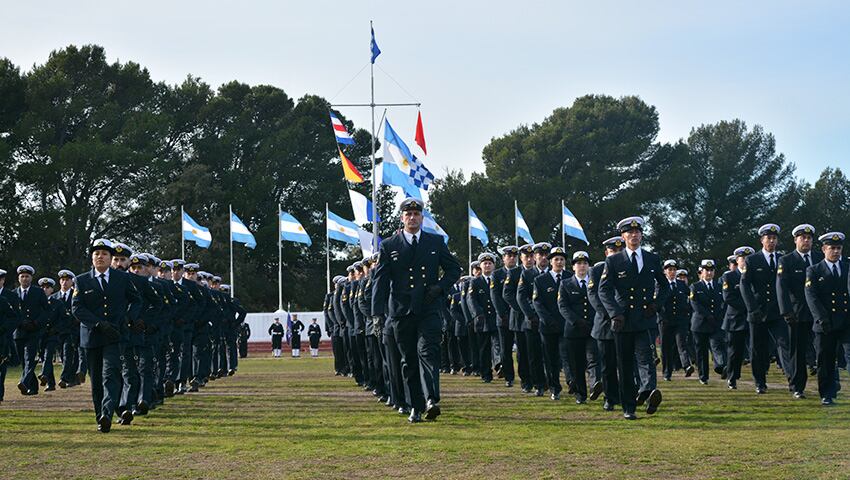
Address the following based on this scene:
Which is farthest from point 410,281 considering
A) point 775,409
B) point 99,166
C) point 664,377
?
point 99,166

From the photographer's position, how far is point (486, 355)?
2238cm

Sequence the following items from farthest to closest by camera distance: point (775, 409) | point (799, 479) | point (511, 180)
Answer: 1. point (511, 180)
2. point (775, 409)
3. point (799, 479)

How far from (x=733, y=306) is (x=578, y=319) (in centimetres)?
400

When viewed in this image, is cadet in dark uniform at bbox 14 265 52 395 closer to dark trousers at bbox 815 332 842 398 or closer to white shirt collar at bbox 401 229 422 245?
white shirt collar at bbox 401 229 422 245

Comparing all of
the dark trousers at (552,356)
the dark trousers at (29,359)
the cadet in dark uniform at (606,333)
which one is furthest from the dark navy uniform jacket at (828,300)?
the dark trousers at (29,359)

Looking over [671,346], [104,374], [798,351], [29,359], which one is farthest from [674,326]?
[104,374]

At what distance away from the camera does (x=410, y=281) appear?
12992mm

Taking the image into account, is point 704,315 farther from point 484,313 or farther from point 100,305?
point 100,305

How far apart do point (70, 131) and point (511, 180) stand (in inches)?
1010

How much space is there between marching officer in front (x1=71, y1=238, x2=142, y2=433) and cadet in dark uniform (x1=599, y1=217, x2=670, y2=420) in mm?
5370

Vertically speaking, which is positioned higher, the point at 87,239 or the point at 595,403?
the point at 87,239

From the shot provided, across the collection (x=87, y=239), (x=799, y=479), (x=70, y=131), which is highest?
(x=70, y=131)

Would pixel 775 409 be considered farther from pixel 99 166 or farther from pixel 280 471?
pixel 99 166

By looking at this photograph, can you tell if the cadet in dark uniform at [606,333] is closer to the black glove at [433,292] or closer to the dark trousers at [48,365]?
the black glove at [433,292]
